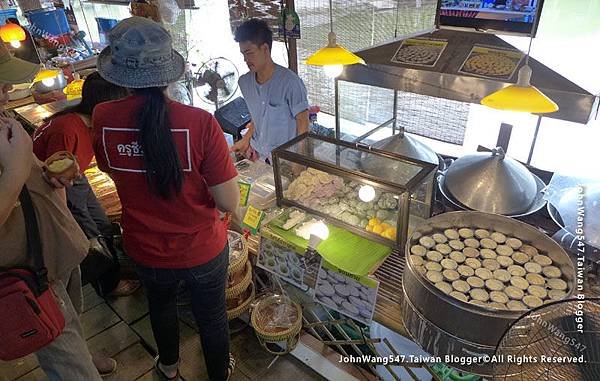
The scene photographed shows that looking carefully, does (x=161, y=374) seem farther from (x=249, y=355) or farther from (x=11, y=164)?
(x=11, y=164)

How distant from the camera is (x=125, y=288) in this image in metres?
3.63

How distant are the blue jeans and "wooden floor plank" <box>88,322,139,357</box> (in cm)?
70

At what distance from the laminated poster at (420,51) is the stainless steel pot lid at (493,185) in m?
0.73

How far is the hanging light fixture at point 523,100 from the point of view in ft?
5.23

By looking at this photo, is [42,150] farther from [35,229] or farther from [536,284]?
[536,284]

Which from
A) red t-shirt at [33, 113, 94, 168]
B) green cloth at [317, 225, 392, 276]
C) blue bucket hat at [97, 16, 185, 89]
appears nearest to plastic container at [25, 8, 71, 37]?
red t-shirt at [33, 113, 94, 168]

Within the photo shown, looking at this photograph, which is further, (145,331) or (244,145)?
(244,145)

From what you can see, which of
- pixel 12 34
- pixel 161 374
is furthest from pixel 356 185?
pixel 12 34

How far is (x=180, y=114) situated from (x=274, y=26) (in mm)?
2902

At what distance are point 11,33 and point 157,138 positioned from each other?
6.54 metres

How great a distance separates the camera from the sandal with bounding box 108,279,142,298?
360 centimetres

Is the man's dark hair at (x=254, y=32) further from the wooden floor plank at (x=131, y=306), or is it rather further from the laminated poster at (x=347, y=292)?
the wooden floor plank at (x=131, y=306)

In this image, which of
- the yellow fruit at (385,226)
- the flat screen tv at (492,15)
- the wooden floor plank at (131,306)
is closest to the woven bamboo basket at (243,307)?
the wooden floor plank at (131,306)

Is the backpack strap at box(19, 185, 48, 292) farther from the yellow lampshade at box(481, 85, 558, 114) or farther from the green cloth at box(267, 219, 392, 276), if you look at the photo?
the yellow lampshade at box(481, 85, 558, 114)
